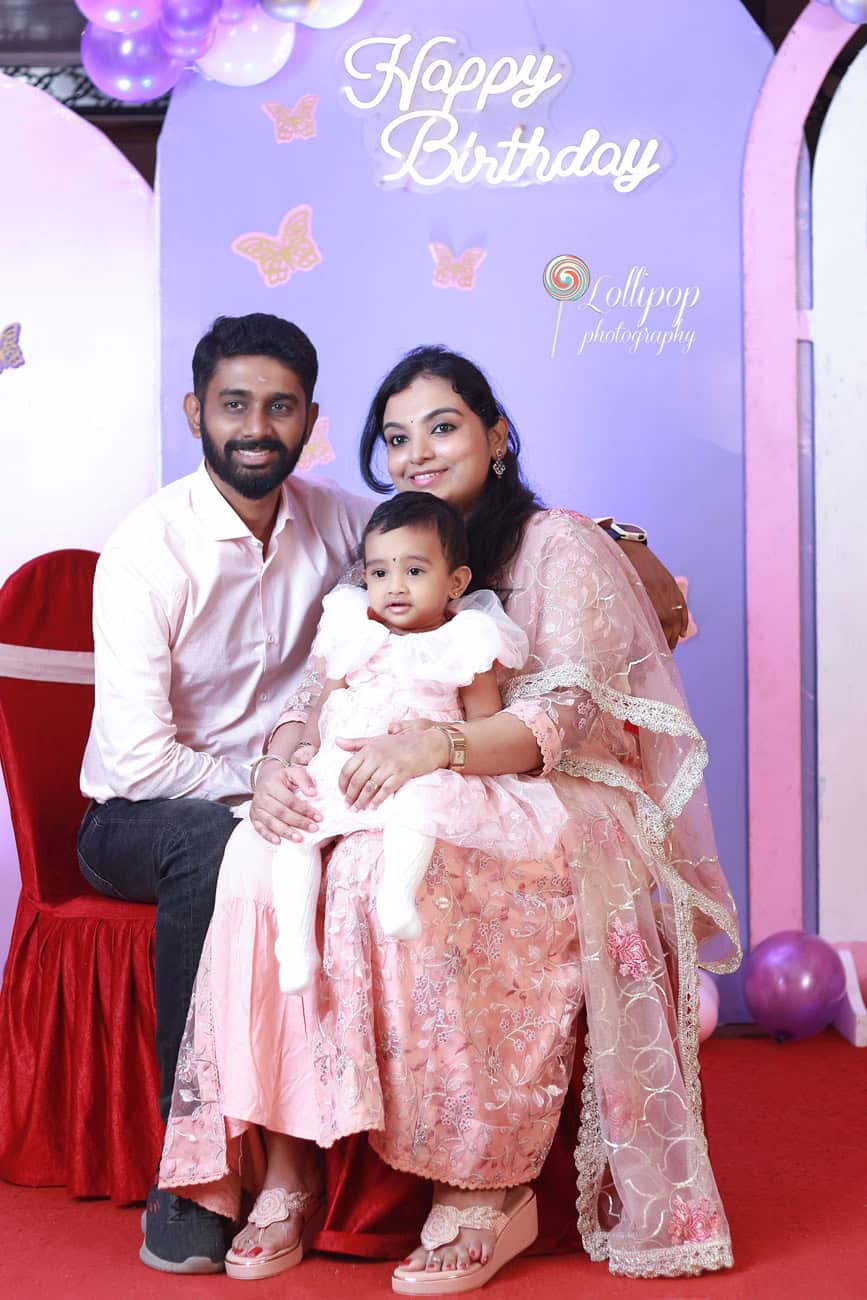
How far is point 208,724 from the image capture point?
9.26 feet

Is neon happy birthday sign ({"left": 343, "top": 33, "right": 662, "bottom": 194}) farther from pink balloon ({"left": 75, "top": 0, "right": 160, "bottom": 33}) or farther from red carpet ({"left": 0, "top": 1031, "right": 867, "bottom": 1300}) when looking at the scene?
red carpet ({"left": 0, "top": 1031, "right": 867, "bottom": 1300})

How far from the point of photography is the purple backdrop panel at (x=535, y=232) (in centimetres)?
378

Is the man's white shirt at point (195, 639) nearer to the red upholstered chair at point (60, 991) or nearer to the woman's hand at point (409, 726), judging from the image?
the red upholstered chair at point (60, 991)

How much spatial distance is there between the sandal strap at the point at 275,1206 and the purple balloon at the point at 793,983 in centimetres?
156

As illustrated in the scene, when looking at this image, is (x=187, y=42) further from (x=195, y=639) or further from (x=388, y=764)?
(x=388, y=764)

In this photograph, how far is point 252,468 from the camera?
2.83m

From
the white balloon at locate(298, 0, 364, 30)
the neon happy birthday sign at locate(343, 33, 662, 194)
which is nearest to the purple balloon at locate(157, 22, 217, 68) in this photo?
the white balloon at locate(298, 0, 364, 30)

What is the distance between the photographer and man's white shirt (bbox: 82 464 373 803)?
267 cm

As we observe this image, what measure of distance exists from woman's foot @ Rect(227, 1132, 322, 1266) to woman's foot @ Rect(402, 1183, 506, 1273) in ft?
0.60

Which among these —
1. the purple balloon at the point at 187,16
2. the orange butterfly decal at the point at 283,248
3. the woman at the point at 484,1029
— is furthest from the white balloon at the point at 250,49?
the woman at the point at 484,1029

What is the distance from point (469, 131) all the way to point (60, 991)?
2.37 metres

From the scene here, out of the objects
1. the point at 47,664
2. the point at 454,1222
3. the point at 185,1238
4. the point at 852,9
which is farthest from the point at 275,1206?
the point at 852,9

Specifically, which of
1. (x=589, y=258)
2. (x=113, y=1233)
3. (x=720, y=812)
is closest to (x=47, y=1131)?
(x=113, y=1233)

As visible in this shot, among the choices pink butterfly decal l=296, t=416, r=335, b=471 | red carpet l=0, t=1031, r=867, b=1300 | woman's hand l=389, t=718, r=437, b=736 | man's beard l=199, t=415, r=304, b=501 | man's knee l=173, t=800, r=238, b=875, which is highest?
pink butterfly decal l=296, t=416, r=335, b=471
